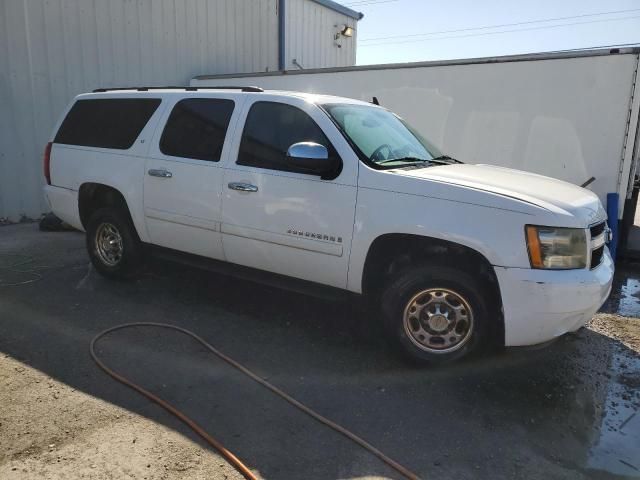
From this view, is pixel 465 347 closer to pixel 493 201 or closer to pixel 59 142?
pixel 493 201

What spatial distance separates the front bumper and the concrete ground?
48 centimetres

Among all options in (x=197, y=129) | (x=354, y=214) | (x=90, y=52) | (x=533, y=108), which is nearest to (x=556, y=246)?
(x=354, y=214)

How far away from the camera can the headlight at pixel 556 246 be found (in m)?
3.25

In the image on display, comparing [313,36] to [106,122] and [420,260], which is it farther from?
[420,260]

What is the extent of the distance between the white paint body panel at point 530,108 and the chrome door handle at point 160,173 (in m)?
4.98

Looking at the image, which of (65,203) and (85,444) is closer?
(85,444)

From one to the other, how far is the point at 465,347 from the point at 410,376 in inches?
17.3

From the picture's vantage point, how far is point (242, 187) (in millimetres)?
4273

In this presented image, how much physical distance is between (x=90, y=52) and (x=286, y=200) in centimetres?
771

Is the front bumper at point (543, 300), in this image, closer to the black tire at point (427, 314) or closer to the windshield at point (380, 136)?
the black tire at point (427, 314)

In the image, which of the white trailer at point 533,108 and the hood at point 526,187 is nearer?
the hood at point 526,187

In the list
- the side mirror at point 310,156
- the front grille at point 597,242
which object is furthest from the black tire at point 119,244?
the front grille at point 597,242

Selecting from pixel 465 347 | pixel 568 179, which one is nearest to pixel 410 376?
pixel 465 347

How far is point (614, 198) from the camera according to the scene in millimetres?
6871
